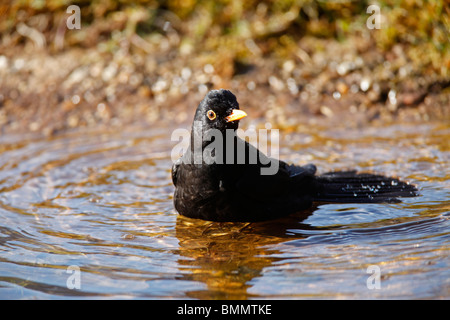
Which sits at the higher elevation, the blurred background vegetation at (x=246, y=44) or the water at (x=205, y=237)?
the blurred background vegetation at (x=246, y=44)

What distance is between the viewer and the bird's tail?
16.4 feet

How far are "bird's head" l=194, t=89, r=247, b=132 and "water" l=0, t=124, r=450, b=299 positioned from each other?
0.79 metres

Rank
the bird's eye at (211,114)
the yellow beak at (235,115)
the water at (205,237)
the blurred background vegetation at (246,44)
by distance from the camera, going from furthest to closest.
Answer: the blurred background vegetation at (246,44)
the bird's eye at (211,114)
the yellow beak at (235,115)
the water at (205,237)

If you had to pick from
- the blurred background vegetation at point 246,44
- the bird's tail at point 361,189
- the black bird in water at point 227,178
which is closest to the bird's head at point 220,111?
the black bird in water at point 227,178

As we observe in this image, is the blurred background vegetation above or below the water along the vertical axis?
above

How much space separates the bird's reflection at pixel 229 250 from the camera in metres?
3.67

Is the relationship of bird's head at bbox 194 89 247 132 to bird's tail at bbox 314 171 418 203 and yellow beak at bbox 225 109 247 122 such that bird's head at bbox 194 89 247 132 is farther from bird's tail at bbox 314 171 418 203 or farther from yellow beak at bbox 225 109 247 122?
bird's tail at bbox 314 171 418 203

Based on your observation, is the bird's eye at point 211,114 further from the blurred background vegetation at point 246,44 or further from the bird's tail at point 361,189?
the blurred background vegetation at point 246,44

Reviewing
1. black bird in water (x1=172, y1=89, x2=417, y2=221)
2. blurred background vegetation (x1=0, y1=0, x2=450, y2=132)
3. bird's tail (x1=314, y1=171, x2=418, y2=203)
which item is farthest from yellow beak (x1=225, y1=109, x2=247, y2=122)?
blurred background vegetation (x1=0, y1=0, x2=450, y2=132)

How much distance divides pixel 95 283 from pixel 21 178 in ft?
8.89

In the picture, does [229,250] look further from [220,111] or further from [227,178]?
[220,111]

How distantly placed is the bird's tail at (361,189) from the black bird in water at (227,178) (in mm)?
21

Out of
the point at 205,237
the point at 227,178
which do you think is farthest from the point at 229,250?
the point at 227,178

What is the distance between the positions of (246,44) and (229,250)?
5.22m
